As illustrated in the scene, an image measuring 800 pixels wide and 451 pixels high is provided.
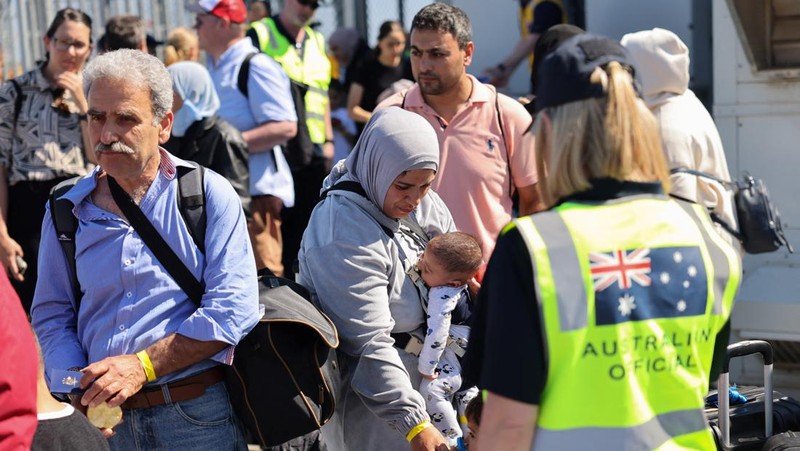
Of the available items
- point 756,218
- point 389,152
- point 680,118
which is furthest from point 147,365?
point 680,118

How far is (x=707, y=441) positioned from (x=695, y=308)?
0.90 feet

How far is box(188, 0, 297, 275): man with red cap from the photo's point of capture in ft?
20.3

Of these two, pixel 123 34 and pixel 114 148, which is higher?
pixel 123 34

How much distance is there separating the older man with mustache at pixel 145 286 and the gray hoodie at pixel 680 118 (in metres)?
2.10

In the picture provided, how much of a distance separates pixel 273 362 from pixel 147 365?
364 millimetres

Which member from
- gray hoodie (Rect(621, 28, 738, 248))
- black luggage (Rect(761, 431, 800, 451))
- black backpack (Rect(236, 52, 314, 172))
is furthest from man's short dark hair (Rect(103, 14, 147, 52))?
black luggage (Rect(761, 431, 800, 451))

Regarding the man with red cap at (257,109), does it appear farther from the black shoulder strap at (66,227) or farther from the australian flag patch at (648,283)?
the australian flag patch at (648,283)

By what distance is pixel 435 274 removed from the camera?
350 centimetres

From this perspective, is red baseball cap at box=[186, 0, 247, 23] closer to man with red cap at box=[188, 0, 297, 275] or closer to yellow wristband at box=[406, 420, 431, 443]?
man with red cap at box=[188, 0, 297, 275]

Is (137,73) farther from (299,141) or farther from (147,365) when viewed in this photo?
(299,141)

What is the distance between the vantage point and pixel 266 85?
6.20 metres

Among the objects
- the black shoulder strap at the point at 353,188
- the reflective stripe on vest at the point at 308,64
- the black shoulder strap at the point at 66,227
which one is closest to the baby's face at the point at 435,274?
the black shoulder strap at the point at 353,188

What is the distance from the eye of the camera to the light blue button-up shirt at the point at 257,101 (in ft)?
20.3

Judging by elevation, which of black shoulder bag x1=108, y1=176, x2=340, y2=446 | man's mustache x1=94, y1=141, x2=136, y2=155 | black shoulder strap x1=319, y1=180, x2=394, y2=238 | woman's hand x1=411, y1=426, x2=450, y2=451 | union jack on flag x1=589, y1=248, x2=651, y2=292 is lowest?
woman's hand x1=411, y1=426, x2=450, y2=451
